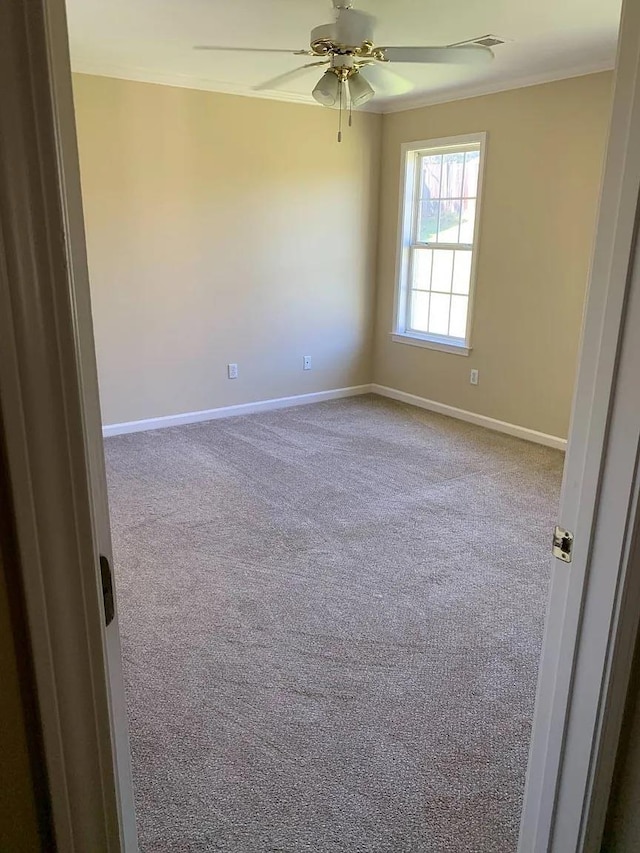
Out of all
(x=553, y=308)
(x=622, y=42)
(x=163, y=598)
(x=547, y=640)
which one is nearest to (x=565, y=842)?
(x=547, y=640)

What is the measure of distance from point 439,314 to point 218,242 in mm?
1945

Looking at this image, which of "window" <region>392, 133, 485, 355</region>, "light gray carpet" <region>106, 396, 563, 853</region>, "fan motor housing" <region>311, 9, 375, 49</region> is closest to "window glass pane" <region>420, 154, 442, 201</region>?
"window" <region>392, 133, 485, 355</region>

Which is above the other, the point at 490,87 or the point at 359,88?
the point at 490,87

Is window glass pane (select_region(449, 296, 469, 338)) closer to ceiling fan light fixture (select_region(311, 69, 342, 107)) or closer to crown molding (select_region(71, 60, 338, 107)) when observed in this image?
crown molding (select_region(71, 60, 338, 107))

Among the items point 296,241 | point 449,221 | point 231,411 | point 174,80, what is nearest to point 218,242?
point 296,241

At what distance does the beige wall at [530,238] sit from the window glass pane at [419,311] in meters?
0.40

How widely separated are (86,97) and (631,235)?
14.0 feet

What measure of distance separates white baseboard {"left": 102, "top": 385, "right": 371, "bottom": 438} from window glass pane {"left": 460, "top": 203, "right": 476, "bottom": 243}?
1.70 m

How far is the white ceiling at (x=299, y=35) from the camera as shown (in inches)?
119

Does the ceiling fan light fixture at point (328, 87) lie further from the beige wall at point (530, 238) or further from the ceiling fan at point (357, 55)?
the beige wall at point (530, 238)

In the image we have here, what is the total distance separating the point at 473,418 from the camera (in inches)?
209

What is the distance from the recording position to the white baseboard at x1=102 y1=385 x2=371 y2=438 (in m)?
4.96

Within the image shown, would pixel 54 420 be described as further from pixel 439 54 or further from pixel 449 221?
pixel 449 221

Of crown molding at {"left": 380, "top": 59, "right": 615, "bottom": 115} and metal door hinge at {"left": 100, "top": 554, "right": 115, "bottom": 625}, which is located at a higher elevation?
crown molding at {"left": 380, "top": 59, "right": 615, "bottom": 115}
